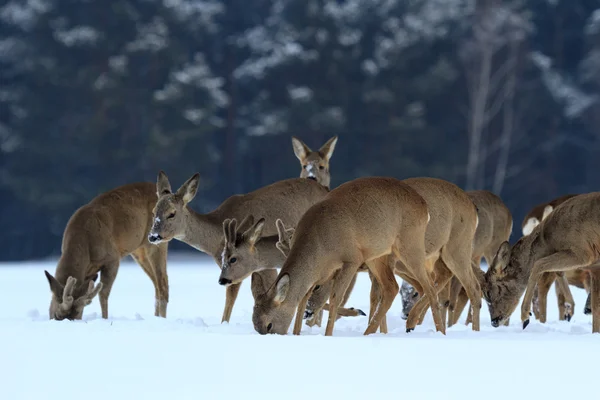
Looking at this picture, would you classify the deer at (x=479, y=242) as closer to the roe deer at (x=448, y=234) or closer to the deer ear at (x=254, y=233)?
the roe deer at (x=448, y=234)

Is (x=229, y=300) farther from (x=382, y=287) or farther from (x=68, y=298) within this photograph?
(x=382, y=287)

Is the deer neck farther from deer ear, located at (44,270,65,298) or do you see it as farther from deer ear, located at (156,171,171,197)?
deer ear, located at (44,270,65,298)

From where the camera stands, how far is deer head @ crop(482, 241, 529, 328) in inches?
369

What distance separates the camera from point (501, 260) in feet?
30.9

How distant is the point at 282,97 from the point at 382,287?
2443 cm

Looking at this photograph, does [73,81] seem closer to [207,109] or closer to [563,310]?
[207,109]

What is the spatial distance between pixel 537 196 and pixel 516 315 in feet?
63.7

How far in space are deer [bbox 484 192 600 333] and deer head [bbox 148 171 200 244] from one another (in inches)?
110

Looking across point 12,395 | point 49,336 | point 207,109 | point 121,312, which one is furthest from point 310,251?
point 207,109

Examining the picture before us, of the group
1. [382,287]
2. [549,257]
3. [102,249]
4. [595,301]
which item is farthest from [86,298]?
[595,301]

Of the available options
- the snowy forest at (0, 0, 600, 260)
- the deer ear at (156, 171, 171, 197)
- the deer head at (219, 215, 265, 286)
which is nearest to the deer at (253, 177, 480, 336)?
the deer head at (219, 215, 265, 286)

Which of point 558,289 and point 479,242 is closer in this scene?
point 479,242

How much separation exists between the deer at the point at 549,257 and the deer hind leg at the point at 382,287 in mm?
1220

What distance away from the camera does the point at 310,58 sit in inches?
1246
